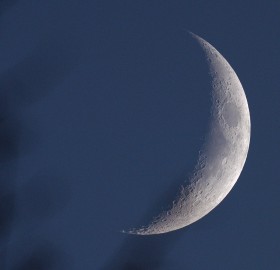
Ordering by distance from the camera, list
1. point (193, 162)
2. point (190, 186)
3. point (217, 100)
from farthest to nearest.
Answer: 1. point (217, 100)
2. point (193, 162)
3. point (190, 186)

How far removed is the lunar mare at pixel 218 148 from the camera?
Result: 10.3m

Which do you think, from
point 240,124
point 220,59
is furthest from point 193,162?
point 220,59

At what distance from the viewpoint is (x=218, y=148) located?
36.6ft

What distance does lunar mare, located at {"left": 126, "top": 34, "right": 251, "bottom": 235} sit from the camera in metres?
10.3

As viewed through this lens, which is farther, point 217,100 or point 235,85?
point 235,85

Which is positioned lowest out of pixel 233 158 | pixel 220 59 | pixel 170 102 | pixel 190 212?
pixel 190 212

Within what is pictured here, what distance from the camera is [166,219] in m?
9.94

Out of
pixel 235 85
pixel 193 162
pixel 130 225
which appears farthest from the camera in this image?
pixel 235 85

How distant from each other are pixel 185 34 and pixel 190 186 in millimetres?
3598

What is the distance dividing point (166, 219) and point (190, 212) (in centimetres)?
82

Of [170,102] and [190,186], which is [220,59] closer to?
[170,102]

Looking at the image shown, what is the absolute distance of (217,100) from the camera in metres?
11.3

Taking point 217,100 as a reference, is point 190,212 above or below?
below

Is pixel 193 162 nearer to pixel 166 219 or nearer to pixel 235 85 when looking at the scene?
pixel 166 219
